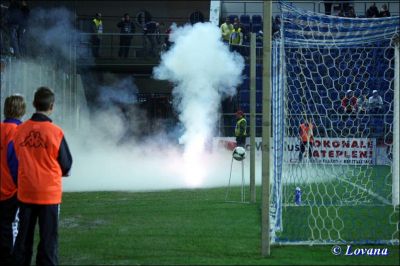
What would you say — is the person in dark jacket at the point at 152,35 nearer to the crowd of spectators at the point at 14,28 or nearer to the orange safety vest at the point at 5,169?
the crowd of spectators at the point at 14,28

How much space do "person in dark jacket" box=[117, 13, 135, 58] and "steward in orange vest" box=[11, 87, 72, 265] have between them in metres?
20.3

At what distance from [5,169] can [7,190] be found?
236 mm

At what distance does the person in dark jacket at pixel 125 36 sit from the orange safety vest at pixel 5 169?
19753 millimetres

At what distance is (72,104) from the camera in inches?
948

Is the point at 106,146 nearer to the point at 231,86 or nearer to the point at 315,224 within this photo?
the point at 231,86

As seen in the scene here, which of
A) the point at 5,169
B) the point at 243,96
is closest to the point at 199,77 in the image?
the point at 243,96

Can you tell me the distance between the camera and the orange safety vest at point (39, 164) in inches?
230

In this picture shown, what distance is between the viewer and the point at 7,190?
6.41m

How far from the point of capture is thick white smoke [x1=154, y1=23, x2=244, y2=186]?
20.2m

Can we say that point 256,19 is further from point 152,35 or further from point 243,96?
point 152,35

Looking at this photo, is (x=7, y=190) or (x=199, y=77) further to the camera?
(x=199, y=77)

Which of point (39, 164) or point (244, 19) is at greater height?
point (244, 19)

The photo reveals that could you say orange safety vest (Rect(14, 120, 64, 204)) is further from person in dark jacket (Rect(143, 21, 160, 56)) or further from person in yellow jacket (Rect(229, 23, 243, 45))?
person in dark jacket (Rect(143, 21, 160, 56))

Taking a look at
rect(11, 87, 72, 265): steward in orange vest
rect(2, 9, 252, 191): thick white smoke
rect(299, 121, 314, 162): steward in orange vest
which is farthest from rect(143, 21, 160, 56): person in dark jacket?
rect(11, 87, 72, 265): steward in orange vest
